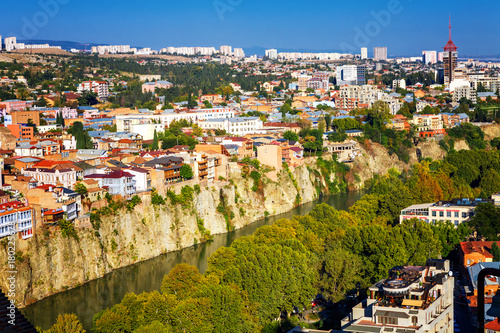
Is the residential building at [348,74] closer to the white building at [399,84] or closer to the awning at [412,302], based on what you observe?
the white building at [399,84]

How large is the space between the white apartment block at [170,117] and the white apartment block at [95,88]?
10.1 m

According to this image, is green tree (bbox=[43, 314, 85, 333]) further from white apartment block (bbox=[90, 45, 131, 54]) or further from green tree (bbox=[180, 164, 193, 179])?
white apartment block (bbox=[90, 45, 131, 54])

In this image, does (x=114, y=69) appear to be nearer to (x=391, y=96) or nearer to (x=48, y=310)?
(x=391, y=96)

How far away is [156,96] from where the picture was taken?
45.7m

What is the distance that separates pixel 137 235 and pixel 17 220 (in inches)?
160

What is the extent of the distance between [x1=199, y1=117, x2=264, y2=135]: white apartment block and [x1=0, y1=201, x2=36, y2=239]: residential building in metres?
18.8

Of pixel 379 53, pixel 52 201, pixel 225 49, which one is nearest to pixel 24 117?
pixel 52 201

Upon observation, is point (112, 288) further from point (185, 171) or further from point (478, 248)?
point (478, 248)

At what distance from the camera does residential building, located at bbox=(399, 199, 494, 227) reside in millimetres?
17552

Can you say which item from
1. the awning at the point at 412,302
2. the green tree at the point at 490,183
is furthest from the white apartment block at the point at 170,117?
the awning at the point at 412,302

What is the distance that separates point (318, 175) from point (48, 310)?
52.3 feet

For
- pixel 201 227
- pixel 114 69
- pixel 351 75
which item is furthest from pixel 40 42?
pixel 201 227

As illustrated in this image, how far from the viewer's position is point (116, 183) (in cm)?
1881

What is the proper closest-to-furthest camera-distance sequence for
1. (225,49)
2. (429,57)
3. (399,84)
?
(399,84), (429,57), (225,49)
